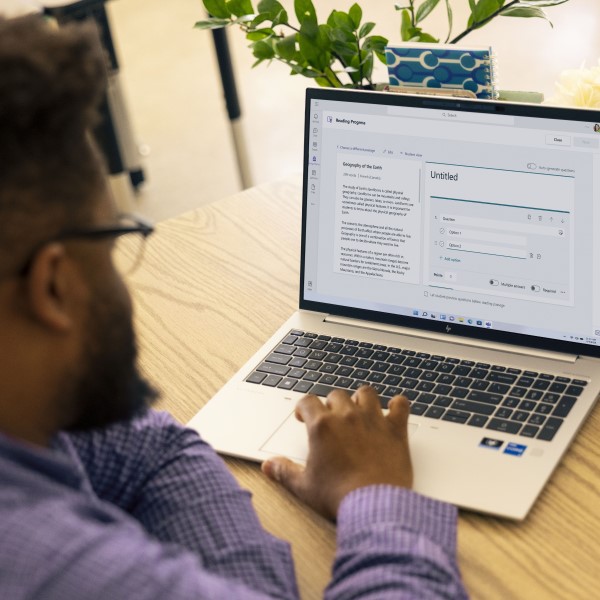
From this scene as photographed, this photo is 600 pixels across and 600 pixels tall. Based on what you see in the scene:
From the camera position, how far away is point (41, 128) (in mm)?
702

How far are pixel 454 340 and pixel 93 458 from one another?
45cm

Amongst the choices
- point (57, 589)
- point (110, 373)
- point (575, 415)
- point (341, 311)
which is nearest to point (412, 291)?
point (341, 311)

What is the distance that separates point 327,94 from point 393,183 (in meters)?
0.14

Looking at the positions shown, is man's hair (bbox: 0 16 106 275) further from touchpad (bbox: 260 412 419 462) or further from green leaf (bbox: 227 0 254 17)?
green leaf (bbox: 227 0 254 17)

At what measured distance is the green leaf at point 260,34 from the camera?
133cm

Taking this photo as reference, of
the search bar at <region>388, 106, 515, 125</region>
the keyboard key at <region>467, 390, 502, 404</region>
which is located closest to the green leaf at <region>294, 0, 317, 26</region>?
the search bar at <region>388, 106, 515, 125</region>

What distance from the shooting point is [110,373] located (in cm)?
81

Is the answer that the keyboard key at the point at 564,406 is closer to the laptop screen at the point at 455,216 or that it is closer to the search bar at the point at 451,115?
the laptop screen at the point at 455,216

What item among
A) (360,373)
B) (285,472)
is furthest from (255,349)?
(285,472)

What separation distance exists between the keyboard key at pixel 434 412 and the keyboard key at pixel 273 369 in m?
0.19

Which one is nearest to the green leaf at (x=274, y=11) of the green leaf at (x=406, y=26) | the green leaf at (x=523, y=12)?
the green leaf at (x=406, y=26)

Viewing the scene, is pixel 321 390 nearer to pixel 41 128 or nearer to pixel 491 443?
pixel 491 443

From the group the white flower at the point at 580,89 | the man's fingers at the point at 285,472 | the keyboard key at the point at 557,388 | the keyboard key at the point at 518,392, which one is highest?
the white flower at the point at 580,89

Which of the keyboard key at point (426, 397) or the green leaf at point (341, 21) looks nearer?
the keyboard key at point (426, 397)
